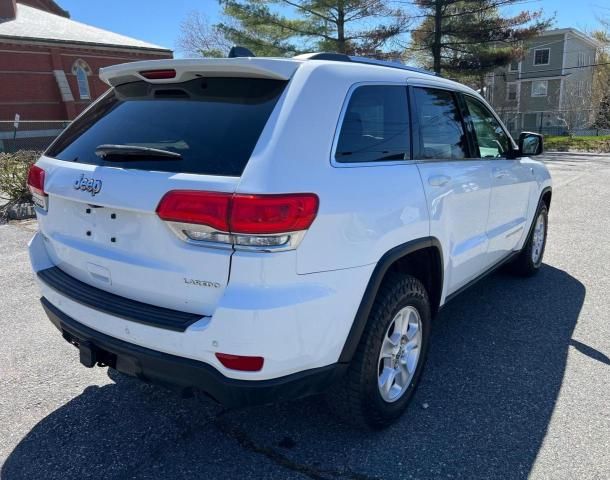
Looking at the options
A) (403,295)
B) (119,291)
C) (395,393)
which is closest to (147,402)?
(119,291)

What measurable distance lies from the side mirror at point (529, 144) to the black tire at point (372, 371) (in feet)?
7.85

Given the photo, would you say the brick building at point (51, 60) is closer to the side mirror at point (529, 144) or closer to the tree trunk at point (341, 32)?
the tree trunk at point (341, 32)

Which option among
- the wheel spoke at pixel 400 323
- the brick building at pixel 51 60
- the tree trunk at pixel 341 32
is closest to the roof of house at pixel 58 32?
the brick building at pixel 51 60

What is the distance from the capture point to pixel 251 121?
2.14 m

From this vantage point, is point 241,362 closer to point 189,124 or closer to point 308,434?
point 308,434

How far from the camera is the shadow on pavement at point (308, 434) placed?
7.88 feet

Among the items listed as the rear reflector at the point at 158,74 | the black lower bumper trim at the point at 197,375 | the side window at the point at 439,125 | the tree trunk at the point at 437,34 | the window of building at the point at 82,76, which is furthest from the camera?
the window of building at the point at 82,76

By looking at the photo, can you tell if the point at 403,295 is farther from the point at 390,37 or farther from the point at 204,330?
the point at 390,37

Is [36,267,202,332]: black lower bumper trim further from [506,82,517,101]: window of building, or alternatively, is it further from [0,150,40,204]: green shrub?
[506,82,517,101]: window of building

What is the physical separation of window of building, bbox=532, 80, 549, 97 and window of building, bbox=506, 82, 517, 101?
1.62 metres

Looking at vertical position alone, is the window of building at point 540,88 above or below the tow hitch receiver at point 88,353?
above

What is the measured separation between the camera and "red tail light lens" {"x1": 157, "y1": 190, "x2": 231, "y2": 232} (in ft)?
6.30

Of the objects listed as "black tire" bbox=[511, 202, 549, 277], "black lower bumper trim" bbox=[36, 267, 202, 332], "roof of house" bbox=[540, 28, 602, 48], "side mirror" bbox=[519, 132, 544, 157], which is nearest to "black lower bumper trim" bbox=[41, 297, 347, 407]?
"black lower bumper trim" bbox=[36, 267, 202, 332]

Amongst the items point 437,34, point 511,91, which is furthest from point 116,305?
point 511,91
